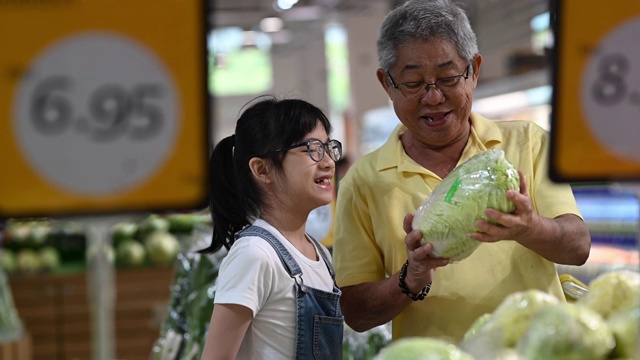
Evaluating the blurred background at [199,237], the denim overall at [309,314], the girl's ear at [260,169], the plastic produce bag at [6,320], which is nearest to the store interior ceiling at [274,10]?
the blurred background at [199,237]

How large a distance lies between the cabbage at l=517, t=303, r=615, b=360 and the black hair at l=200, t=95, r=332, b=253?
885 mm

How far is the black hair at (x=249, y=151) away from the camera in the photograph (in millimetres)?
2064

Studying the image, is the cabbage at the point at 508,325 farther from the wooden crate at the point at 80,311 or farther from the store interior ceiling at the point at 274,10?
the store interior ceiling at the point at 274,10

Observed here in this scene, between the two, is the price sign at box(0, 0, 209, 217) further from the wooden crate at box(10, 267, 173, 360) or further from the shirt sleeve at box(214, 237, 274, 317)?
the wooden crate at box(10, 267, 173, 360)

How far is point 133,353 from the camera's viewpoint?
6.07 metres

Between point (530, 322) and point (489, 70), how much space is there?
318 inches

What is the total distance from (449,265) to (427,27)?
1.88 ft

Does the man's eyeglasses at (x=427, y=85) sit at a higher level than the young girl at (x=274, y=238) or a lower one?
higher

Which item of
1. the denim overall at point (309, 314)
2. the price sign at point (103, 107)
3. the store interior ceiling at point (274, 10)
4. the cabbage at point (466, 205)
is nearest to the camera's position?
the price sign at point (103, 107)

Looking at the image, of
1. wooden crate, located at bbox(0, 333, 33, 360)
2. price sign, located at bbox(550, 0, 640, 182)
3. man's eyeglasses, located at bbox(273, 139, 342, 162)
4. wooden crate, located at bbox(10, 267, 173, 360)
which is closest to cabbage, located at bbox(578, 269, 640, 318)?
price sign, located at bbox(550, 0, 640, 182)

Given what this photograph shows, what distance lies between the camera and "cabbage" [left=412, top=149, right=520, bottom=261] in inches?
70.4

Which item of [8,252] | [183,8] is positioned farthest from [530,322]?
[8,252]

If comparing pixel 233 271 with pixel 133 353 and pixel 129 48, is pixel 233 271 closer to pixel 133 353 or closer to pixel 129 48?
pixel 129 48

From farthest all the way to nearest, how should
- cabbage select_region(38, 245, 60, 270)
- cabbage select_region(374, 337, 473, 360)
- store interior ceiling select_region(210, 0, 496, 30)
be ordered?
store interior ceiling select_region(210, 0, 496, 30)
cabbage select_region(38, 245, 60, 270)
cabbage select_region(374, 337, 473, 360)
